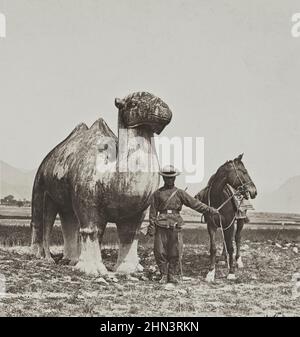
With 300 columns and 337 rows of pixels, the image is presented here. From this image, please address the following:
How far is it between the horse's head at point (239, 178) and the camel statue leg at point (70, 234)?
258 centimetres

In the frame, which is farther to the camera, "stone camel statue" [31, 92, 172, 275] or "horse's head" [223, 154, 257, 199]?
"horse's head" [223, 154, 257, 199]

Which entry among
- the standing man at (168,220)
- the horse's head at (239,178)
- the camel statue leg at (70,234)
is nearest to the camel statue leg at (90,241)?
the standing man at (168,220)

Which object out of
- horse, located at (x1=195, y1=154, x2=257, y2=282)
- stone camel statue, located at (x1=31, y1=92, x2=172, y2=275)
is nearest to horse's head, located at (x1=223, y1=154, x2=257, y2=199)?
horse, located at (x1=195, y1=154, x2=257, y2=282)

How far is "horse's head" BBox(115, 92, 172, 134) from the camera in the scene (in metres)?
9.63

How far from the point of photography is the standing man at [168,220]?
9.21 m

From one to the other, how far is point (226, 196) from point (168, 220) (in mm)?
1145

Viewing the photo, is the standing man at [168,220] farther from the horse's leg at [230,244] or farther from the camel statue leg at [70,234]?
the camel statue leg at [70,234]

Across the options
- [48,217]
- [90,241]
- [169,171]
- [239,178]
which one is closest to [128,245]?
[90,241]

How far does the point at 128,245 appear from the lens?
10.0 metres

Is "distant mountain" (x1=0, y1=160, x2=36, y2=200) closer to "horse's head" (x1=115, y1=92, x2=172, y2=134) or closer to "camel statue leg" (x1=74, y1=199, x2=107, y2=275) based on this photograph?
"camel statue leg" (x1=74, y1=199, x2=107, y2=275)

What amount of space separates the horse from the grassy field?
0.40 meters

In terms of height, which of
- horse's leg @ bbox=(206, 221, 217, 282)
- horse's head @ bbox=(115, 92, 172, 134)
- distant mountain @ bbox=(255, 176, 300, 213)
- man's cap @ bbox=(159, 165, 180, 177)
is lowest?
horse's leg @ bbox=(206, 221, 217, 282)
